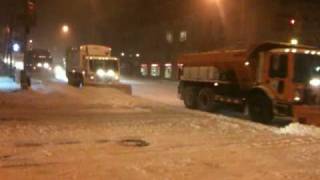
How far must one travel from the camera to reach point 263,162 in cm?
1141

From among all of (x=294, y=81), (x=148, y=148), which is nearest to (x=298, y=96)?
(x=294, y=81)

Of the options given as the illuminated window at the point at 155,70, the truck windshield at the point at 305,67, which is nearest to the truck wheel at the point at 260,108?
the truck windshield at the point at 305,67

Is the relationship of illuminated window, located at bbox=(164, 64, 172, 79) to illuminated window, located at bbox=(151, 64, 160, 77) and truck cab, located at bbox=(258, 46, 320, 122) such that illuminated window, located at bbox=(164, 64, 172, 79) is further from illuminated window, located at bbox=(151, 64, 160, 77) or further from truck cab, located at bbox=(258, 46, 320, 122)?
truck cab, located at bbox=(258, 46, 320, 122)

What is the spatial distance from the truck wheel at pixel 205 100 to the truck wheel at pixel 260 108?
3647mm

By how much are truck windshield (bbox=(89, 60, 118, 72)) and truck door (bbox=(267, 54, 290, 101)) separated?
22.7 meters

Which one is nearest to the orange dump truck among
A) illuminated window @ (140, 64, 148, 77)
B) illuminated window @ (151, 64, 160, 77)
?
illuminated window @ (151, 64, 160, 77)

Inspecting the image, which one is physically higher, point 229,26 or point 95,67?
point 229,26

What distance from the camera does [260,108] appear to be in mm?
21125

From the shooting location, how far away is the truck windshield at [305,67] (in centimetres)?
1969

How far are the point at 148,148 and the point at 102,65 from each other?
29.7m

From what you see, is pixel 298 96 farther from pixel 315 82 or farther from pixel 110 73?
pixel 110 73

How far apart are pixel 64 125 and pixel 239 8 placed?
4903 centimetres

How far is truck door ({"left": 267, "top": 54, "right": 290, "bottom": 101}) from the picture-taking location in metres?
19.9

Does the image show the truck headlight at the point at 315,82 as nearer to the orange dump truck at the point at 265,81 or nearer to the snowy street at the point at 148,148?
the orange dump truck at the point at 265,81
